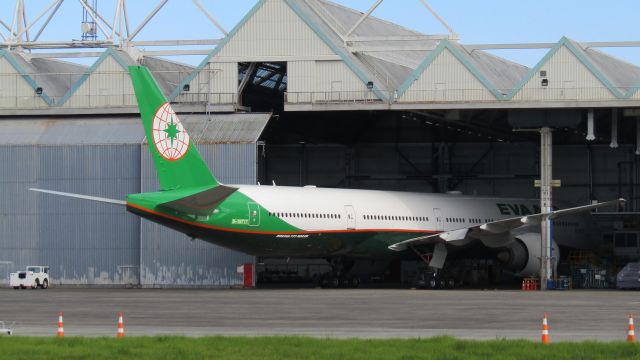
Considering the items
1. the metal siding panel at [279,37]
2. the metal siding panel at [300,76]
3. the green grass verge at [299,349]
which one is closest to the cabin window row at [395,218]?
the metal siding panel at [300,76]

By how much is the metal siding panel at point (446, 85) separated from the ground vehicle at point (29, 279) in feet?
60.4

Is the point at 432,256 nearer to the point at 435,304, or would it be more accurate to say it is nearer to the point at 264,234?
the point at 264,234

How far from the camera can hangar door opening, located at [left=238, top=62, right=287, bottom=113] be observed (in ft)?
188

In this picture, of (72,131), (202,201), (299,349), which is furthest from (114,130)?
(299,349)

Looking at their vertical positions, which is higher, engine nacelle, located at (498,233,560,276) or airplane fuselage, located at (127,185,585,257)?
airplane fuselage, located at (127,185,585,257)

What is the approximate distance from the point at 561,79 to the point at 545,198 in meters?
5.49

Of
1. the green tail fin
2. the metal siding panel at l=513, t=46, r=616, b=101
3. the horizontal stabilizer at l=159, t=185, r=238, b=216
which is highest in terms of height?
the metal siding panel at l=513, t=46, r=616, b=101

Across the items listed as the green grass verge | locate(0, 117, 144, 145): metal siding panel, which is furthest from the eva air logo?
the green grass verge

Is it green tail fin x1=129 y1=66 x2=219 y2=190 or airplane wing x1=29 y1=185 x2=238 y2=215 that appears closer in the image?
airplane wing x1=29 y1=185 x2=238 y2=215

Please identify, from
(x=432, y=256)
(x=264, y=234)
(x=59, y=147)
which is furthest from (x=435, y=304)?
(x=59, y=147)

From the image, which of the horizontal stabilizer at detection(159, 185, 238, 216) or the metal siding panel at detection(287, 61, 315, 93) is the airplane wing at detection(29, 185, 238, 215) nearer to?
the horizontal stabilizer at detection(159, 185, 238, 216)

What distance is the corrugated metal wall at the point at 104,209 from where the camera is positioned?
54.7m

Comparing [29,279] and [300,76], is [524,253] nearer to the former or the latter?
[300,76]

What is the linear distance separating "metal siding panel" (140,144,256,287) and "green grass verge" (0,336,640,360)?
32192 millimetres
